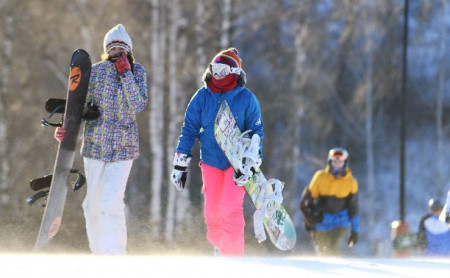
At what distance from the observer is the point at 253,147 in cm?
596

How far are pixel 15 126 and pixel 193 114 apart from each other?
12252 millimetres

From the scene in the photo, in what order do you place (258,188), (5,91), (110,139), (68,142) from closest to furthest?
1. (110,139)
2. (68,142)
3. (258,188)
4. (5,91)

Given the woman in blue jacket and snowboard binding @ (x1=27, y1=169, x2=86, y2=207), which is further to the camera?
snowboard binding @ (x1=27, y1=169, x2=86, y2=207)

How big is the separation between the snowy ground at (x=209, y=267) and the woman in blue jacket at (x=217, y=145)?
0.86 m

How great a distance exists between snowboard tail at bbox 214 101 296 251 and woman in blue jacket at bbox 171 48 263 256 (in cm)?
6

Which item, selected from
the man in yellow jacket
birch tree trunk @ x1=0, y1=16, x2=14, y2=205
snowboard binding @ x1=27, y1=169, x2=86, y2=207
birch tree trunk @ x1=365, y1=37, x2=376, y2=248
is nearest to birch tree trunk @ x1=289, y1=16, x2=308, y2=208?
birch tree trunk @ x1=365, y1=37, x2=376, y2=248

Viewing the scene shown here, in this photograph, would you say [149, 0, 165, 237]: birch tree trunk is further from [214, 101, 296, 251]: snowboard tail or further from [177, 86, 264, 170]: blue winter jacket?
[177, 86, 264, 170]: blue winter jacket

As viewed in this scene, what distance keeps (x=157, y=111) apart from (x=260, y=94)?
4.60 m

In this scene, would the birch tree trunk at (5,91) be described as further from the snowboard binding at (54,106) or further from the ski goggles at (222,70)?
the ski goggles at (222,70)

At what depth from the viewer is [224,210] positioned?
5.94m

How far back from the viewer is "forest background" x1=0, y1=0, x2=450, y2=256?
663 inches

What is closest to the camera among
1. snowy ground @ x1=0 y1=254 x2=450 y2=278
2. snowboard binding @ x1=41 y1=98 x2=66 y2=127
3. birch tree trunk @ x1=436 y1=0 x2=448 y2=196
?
snowy ground @ x1=0 y1=254 x2=450 y2=278

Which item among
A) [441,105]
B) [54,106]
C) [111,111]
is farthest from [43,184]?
[441,105]

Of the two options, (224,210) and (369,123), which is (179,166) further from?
(369,123)
